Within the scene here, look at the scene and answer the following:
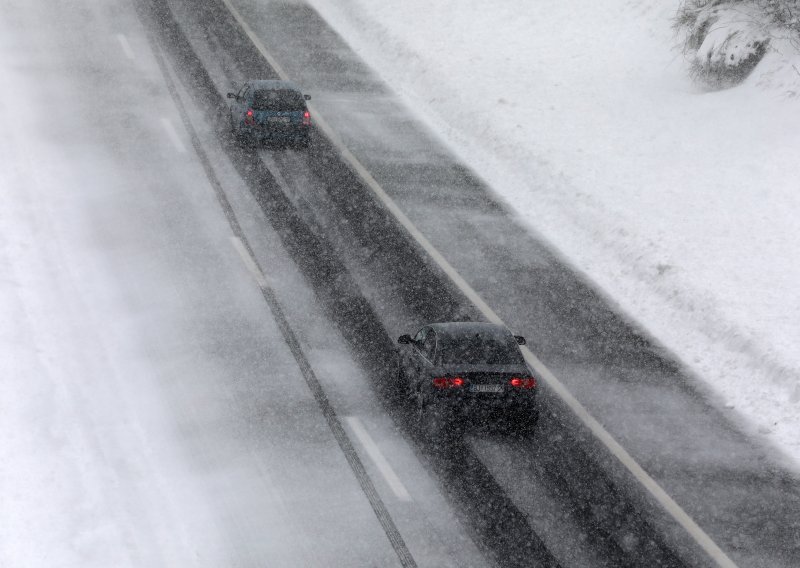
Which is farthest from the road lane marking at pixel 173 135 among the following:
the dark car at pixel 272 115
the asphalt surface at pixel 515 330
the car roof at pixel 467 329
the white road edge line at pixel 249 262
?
the car roof at pixel 467 329

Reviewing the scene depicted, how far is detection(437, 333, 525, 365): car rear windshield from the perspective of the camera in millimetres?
13430

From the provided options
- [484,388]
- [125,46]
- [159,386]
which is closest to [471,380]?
[484,388]

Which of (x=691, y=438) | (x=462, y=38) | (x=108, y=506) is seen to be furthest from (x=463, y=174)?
(x=108, y=506)

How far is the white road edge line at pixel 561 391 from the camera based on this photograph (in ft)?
39.5

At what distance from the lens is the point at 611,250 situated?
767 inches

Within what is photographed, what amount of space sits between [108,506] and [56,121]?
14.3 meters

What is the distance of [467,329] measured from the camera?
13984 millimetres

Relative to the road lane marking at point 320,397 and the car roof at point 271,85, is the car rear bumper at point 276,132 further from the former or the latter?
the road lane marking at point 320,397

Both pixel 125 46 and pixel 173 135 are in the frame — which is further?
pixel 125 46

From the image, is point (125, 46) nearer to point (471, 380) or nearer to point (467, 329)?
point (467, 329)

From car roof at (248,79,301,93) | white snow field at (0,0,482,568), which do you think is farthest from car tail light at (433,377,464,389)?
car roof at (248,79,301,93)

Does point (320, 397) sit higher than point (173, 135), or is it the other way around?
point (320, 397)

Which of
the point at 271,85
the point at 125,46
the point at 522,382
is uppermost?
the point at 522,382

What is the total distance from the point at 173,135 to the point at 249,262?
6797mm
